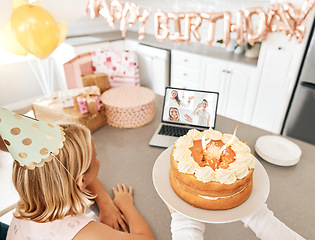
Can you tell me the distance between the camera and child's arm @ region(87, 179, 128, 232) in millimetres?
894

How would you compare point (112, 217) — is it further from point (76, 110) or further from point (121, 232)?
point (76, 110)

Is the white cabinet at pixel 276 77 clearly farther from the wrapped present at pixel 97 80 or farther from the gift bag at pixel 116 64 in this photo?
the wrapped present at pixel 97 80

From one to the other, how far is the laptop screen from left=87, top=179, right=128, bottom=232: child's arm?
53 cm

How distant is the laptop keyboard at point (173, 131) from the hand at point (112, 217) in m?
0.50

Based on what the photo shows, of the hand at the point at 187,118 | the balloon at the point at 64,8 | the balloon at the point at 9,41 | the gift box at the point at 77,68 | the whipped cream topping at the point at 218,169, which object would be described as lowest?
the hand at the point at 187,118

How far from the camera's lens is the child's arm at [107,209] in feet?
2.93

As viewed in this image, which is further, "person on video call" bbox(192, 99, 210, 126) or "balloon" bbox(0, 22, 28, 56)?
"balloon" bbox(0, 22, 28, 56)

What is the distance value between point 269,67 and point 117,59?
1696 millimetres

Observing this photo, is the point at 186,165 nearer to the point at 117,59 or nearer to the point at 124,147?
the point at 124,147

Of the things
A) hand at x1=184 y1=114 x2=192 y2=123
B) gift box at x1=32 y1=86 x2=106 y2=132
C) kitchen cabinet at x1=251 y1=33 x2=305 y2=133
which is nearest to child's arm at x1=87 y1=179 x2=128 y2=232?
gift box at x1=32 y1=86 x2=106 y2=132

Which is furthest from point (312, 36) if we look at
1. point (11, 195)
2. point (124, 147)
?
point (11, 195)

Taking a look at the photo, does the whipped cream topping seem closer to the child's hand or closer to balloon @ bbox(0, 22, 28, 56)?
the child's hand

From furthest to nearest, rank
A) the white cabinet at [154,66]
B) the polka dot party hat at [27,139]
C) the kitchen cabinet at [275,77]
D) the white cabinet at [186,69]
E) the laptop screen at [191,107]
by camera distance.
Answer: the white cabinet at [154,66]
the white cabinet at [186,69]
the kitchen cabinet at [275,77]
the laptop screen at [191,107]
the polka dot party hat at [27,139]

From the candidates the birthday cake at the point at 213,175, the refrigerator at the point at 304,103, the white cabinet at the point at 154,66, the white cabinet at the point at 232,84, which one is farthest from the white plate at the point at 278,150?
the white cabinet at the point at 154,66
